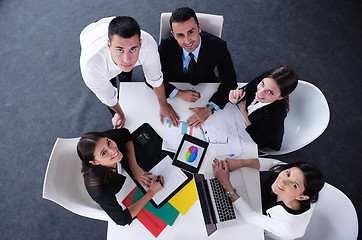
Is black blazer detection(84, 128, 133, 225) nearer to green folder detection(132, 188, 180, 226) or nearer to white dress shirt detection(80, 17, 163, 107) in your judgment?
green folder detection(132, 188, 180, 226)

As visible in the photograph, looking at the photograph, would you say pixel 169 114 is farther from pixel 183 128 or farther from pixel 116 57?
pixel 116 57

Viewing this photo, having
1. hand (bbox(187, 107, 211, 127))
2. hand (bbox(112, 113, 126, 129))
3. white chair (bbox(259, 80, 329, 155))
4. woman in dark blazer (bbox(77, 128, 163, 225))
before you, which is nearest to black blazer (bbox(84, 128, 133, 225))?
woman in dark blazer (bbox(77, 128, 163, 225))

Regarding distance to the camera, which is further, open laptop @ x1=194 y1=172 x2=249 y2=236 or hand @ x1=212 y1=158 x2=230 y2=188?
hand @ x1=212 y1=158 x2=230 y2=188

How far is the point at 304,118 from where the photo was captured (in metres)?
1.97

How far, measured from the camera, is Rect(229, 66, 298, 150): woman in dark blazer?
175 centimetres

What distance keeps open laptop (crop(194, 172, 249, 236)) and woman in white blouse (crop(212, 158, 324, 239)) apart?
47 mm

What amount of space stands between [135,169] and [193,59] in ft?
3.02

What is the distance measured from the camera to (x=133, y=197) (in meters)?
1.63

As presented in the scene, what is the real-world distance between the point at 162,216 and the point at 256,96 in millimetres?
1030

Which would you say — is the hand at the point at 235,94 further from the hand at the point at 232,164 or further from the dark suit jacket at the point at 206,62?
the hand at the point at 232,164

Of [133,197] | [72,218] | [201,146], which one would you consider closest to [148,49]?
[201,146]

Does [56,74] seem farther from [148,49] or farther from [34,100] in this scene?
[148,49]

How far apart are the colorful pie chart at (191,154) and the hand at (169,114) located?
21 centimetres

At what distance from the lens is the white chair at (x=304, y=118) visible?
182 cm
